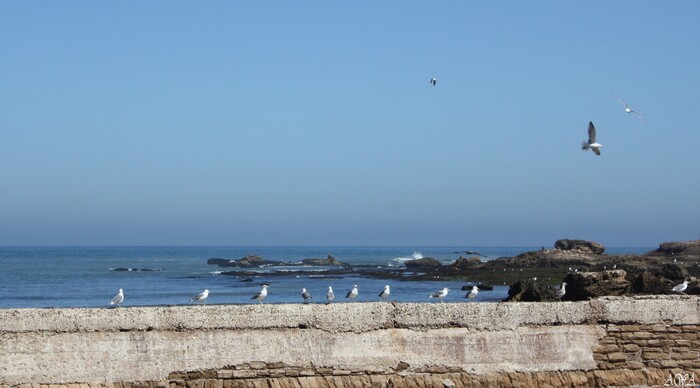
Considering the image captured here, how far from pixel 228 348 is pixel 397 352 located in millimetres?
Result: 1686

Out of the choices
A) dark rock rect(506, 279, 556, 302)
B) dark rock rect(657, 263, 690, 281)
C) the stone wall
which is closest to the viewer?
the stone wall

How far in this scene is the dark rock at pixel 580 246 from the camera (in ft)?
226

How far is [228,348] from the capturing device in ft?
31.2

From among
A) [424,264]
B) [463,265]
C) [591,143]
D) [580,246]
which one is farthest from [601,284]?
[580,246]

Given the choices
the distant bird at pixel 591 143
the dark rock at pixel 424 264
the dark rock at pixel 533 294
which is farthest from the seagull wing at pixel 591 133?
the dark rock at pixel 424 264

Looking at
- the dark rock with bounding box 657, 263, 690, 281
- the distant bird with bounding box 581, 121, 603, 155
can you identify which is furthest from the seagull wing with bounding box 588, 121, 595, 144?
the dark rock with bounding box 657, 263, 690, 281

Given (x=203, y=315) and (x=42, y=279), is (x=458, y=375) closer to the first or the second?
(x=203, y=315)

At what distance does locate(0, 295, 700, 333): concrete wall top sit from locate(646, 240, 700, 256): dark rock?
55.9 m

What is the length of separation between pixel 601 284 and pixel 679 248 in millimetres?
50413

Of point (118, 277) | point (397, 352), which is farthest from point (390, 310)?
point (118, 277)

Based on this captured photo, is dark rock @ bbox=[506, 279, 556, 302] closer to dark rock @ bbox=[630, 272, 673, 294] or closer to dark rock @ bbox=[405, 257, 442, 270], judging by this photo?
dark rock @ bbox=[630, 272, 673, 294]

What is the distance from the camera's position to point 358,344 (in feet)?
32.1

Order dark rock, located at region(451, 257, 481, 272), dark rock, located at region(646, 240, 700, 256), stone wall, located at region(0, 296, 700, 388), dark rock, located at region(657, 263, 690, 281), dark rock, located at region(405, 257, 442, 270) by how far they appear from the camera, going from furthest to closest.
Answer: dark rock, located at region(405, 257, 442, 270), dark rock, located at region(646, 240, 700, 256), dark rock, located at region(451, 257, 481, 272), dark rock, located at region(657, 263, 690, 281), stone wall, located at region(0, 296, 700, 388)

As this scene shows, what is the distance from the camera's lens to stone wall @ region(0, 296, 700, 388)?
929 centimetres
